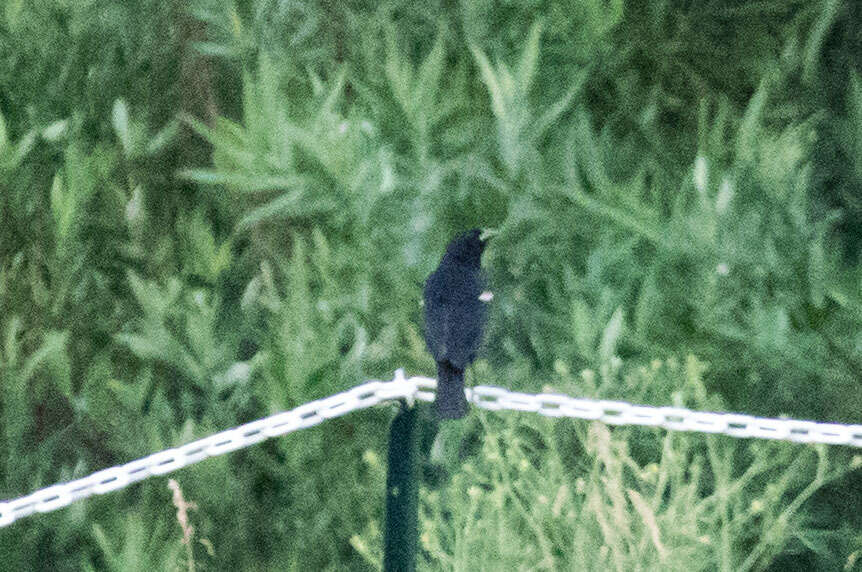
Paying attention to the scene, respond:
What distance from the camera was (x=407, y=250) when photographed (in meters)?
2.83

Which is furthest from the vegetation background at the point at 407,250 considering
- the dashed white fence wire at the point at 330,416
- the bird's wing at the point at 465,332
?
the dashed white fence wire at the point at 330,416

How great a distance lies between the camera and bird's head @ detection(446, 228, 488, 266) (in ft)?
8.05

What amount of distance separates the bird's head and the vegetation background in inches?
8.1

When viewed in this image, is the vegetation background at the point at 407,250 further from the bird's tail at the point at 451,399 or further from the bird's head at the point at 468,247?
the bird's tail at the point at 451,399

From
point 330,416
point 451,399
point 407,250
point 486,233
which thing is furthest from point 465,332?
point 330,416

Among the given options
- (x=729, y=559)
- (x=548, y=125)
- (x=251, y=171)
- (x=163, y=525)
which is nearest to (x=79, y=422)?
(x=163, y=525)

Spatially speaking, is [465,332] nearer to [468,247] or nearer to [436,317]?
[436,317]

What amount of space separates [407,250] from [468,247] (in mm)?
292

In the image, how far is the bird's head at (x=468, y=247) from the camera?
246 cm

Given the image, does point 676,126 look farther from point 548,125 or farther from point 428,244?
point 428,244

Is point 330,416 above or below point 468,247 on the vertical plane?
below

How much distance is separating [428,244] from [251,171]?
44 centimetres

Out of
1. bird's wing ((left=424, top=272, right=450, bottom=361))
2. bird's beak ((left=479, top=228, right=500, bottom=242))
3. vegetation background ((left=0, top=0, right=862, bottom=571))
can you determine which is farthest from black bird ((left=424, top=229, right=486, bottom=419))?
vegetation background ((left=0, top=0, right=862, bottom=571))

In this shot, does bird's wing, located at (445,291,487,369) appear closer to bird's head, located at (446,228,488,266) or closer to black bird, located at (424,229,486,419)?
Result: black bird, located at (424,229,486,419)
